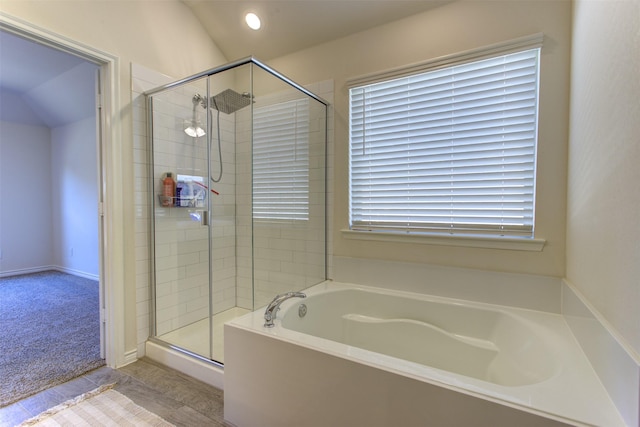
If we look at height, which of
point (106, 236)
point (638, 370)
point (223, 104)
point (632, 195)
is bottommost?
point (638, 370)

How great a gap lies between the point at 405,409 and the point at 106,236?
211 cm

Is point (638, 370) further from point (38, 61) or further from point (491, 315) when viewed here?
point (38, 61)

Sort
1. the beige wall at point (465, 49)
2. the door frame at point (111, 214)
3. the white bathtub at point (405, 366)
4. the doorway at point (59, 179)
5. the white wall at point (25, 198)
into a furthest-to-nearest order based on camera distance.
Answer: the white wall at point (25, 198), the doorway at point (59, 179), the door frame at point (111, 214), the beige wall at point (465, 49), the white bathtub at point (405, 366)

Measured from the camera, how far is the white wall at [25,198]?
174 inches

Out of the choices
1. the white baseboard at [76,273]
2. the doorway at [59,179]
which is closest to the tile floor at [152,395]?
the doorway at [59,179]

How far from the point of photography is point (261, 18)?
2395mm

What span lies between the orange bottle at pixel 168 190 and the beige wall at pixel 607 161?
2.57m

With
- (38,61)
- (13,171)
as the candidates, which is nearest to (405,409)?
(38,61)

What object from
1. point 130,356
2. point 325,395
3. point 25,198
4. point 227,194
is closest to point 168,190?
point 227,194

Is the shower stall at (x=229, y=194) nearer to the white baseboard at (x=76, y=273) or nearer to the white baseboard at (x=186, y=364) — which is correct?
the white baseboard at (x=186, y=364)

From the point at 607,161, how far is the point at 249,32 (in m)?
2.57

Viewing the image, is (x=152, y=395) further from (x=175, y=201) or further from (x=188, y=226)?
(x=175, y=201)

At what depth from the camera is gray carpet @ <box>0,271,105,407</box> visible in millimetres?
1909

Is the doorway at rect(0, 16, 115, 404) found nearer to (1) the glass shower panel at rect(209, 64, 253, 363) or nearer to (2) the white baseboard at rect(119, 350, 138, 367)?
(2) the white baseboard at rect(119, 350, 138, 367)
